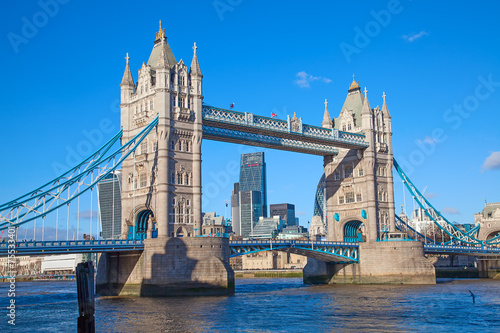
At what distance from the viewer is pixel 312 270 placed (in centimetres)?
8956

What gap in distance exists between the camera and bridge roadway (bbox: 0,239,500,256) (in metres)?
53.8

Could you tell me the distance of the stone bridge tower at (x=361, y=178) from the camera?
283ft

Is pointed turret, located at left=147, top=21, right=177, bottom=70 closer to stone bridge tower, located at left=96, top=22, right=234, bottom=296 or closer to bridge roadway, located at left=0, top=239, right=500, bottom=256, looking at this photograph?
stone bridge tower, located at left=96, top=22, right=234, bottom=296

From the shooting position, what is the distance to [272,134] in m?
76.4

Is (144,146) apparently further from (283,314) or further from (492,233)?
(492,233)

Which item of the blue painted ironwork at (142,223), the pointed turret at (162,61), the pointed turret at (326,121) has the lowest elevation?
the blue painted ironwork at (142,223)

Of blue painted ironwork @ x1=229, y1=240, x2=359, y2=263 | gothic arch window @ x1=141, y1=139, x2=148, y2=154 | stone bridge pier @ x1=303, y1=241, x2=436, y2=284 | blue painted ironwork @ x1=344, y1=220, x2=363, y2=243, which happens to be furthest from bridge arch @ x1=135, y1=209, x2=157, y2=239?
blue painted ironwork @ x1=344, y1=220, x2=363, y2=243

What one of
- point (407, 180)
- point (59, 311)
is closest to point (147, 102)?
point (59, 311)

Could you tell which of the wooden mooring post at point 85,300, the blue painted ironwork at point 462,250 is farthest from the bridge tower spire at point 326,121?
the wooden mooring post at point 85,300

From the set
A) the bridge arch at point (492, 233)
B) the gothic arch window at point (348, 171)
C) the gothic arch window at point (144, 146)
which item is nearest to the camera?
the gothic arch window at point (144, 146)

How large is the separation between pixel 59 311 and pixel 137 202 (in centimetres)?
2023

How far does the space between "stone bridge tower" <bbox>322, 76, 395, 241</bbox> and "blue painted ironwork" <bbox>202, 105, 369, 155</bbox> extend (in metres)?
2.58

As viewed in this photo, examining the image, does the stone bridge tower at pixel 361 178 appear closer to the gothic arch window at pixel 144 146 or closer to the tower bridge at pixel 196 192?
the tower bridge at pixel 196 192

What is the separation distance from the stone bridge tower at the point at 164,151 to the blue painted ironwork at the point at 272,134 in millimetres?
3543
